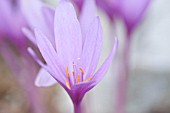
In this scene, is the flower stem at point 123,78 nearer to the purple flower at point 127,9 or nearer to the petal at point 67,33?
the purple flower at point 127,9

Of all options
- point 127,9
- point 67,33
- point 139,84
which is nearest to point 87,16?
point 67,33

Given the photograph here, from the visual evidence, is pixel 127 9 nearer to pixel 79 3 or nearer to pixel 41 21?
pixel 79 3

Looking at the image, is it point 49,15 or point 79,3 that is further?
point 79,3

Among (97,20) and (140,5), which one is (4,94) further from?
(97,20)

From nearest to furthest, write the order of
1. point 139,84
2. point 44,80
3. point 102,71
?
point 102,71 < point 44,80 < point 139,84

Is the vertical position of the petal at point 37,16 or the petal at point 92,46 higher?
the petal at point 37,16

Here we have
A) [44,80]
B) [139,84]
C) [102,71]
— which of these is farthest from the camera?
[139,84]

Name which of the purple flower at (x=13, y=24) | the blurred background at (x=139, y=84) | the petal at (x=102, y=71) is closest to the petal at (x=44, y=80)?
the petal at (x=102, y=71)

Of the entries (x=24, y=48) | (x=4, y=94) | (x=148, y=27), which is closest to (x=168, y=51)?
(x=148, y=27)

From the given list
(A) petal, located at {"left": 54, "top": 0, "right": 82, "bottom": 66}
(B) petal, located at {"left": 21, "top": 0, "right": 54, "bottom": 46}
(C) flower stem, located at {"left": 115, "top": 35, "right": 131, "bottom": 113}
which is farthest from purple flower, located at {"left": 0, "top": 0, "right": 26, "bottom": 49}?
(A) petal, located at {"left": 54, "top": 0, "right": 82, "bottom": 66}
